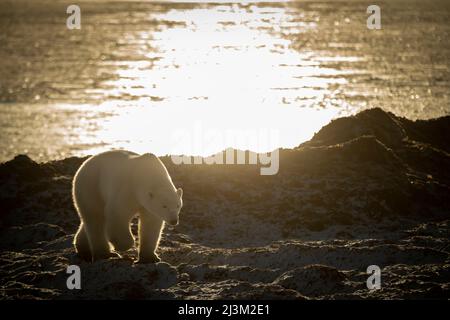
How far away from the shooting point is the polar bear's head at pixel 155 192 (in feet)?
39.8

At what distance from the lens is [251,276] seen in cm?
1260

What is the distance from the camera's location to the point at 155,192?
12.1 metres

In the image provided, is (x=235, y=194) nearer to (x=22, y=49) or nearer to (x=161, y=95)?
(x=161, y=95)

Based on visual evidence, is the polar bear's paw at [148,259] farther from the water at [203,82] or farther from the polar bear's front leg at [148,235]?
the water at [203,82]

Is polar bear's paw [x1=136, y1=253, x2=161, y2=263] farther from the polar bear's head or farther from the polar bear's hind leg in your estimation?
the polar bear's head

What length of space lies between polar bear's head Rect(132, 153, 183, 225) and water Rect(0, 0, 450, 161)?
20.8 metres

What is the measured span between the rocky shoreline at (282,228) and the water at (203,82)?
15248 mm

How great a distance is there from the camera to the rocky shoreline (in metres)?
12.1

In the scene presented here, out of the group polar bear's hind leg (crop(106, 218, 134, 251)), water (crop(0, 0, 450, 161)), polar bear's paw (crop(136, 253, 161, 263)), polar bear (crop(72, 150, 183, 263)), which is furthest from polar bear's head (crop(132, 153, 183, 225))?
water (crop(0, 0, 450, 161))

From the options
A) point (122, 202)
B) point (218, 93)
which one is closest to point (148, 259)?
point (122, 202)

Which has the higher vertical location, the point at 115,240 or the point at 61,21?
the point at 61,21

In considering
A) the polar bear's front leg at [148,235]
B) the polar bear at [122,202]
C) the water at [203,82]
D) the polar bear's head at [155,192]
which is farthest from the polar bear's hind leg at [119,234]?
the water at [203,82]
